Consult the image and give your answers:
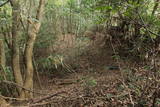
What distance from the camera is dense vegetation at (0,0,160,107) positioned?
12.5 feet

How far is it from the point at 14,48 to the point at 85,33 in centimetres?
583

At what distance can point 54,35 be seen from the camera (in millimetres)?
10570

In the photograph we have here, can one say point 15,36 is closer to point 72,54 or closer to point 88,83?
point 88,83

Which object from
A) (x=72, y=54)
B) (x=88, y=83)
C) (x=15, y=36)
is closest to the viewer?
(x=88, y=83)

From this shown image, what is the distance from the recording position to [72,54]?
10.3m

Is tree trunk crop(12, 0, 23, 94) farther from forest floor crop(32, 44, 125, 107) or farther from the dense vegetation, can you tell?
forest floor crop(32, 44, 125, 107)

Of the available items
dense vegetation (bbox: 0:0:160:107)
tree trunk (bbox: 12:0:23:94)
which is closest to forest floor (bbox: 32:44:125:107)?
dense vegetation (bbox: 0:0:160:107)

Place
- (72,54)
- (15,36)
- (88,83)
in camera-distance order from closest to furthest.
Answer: (88,83), (15,36), (72,54)

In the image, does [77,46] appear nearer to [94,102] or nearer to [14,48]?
[14,48]

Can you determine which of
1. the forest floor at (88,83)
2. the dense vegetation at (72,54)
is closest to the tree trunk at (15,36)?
the dense vegetation at (72,54)

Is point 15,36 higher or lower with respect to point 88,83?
higher

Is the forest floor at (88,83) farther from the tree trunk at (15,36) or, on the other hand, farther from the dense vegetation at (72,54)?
the tree trunk at (15,36)

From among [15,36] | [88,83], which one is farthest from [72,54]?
[88,83]

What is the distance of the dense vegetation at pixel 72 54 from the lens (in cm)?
380
